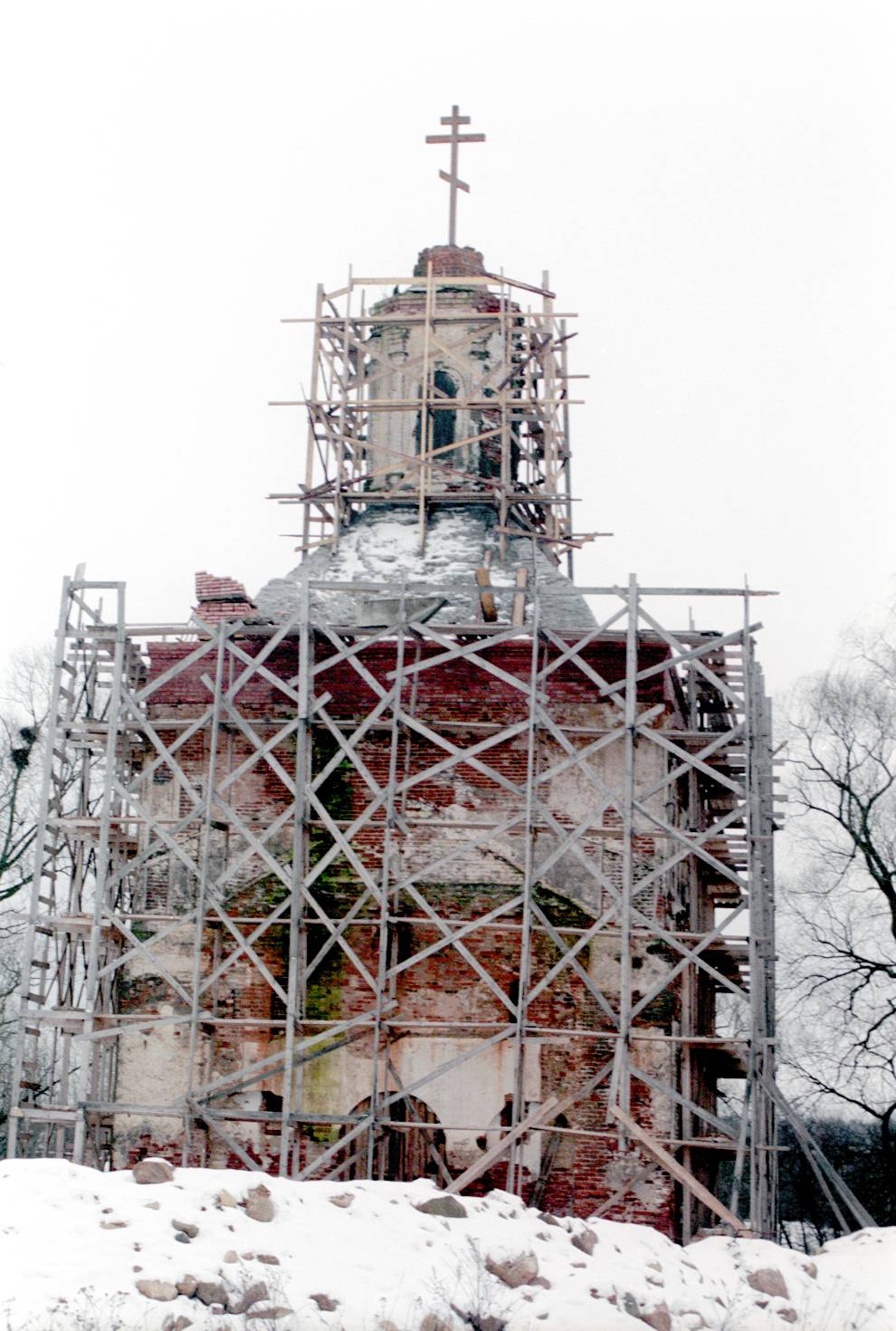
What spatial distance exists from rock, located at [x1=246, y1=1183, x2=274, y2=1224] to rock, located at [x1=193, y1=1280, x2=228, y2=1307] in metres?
1.29

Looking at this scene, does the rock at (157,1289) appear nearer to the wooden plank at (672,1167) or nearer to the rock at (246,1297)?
the rock at (246,1297)

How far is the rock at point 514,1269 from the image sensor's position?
12.1 m

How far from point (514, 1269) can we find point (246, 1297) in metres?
1.98

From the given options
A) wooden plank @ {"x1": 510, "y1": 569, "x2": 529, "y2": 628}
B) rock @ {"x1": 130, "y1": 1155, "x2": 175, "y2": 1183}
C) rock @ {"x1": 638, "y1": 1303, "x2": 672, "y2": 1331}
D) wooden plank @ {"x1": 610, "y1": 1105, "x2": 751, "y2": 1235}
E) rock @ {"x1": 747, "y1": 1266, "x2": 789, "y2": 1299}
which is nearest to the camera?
rock @ {"x1": 638, "y1": 1303, "x2": 672, "y2": 1331}

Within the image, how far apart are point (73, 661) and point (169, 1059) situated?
13.4 ft

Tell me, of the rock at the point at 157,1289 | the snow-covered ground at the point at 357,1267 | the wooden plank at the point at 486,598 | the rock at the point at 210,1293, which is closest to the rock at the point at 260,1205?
the snow-covered ground at the point at 357,1267

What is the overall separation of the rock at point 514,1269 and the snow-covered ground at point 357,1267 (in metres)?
0.01

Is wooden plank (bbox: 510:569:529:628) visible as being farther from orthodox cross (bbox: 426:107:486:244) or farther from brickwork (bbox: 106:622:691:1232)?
orthodox cross (bbox: 426:107:486:244)

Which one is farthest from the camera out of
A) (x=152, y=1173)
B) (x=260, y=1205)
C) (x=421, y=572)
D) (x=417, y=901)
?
(x=421, y=572)

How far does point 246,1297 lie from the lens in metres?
11.1

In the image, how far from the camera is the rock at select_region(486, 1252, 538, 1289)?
478 inches

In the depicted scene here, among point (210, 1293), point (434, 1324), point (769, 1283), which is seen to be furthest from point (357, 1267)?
point (769, 1283)

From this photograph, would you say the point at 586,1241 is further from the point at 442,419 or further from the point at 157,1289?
the point at 442,419

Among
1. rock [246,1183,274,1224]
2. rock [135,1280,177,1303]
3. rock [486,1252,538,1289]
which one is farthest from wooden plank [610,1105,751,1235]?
rock [135,1280,177,1303]
